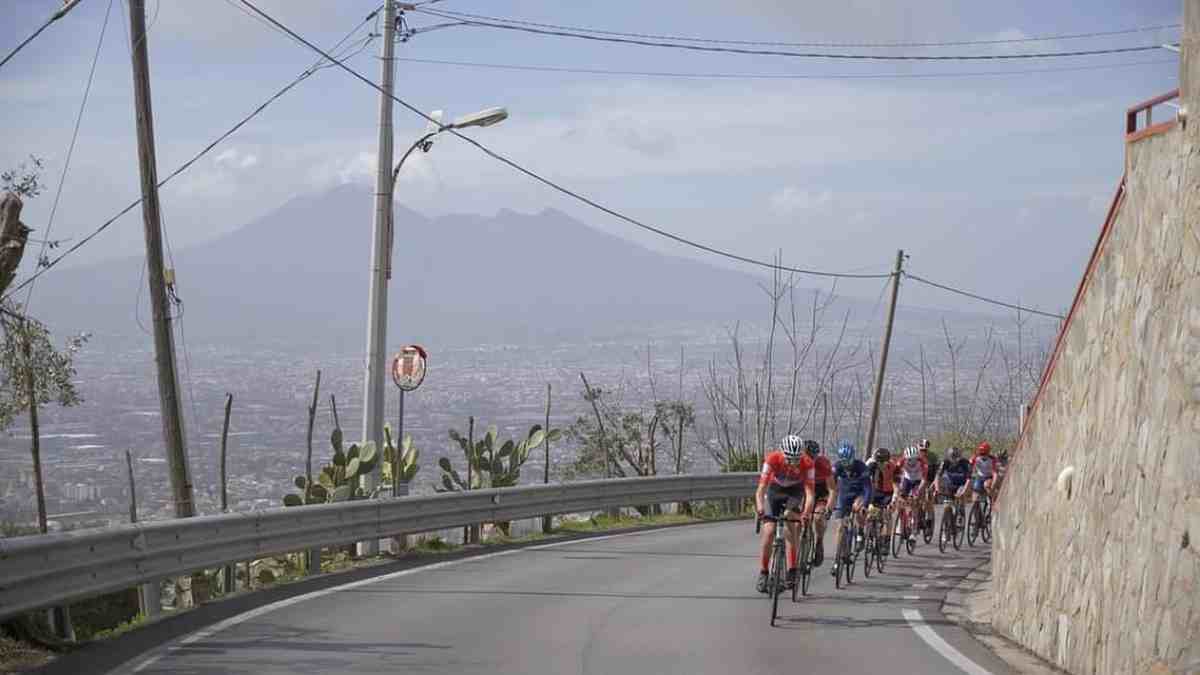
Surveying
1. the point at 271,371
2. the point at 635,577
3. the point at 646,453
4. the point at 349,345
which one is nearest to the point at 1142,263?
the point at 635,577

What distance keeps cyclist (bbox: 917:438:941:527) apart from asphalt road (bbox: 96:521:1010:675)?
4802 millimetres

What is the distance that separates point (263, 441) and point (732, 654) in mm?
54490

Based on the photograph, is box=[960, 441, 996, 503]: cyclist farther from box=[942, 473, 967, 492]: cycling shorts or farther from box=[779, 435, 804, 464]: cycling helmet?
box=[779, 435, 804, 464]: cycling helmet

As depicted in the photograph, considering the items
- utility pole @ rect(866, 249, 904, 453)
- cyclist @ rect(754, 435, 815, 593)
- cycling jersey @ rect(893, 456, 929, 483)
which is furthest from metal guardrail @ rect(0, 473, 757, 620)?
utility pole @ rect(866, 249, 904, 453)

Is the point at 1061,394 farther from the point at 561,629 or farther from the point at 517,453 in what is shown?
the point at 517,453

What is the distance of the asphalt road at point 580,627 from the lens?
10.6 m

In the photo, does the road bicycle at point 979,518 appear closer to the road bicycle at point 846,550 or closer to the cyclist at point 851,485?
the cyclist at point 851,485

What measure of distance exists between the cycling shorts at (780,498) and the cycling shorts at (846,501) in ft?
12.5

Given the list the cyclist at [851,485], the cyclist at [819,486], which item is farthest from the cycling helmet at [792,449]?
the cyclist at [851,485]

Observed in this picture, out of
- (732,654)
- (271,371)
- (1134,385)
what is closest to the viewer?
(1134,385)

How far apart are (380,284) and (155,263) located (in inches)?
183

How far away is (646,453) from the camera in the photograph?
38250 mm

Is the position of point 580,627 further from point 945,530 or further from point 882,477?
point 945,530

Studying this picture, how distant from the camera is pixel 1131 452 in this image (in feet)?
31.1
